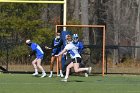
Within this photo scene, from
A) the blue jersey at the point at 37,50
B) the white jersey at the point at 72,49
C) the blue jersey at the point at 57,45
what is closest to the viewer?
the white jersey at the point at 72,49

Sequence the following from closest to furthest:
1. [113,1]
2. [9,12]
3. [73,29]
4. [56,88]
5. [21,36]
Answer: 1. [56,88]
2. [73,29]
3. [21,36]
4. [9,12]
5. [113,1]

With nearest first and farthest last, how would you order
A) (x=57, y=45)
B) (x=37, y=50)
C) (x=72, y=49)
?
(x=72, y=49) < (x=37, y=50) < (x=57, y=45)

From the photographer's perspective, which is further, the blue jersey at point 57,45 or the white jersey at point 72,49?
the blue jersey at point 57,45

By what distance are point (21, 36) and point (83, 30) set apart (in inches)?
163

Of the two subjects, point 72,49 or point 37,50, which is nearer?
point 72,49

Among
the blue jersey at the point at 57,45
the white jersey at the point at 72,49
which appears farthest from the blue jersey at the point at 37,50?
the white jersey at the point at 72,49

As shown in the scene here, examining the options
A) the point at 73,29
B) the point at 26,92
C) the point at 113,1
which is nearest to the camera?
the point at 26,92

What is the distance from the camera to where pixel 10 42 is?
30000 millimetres

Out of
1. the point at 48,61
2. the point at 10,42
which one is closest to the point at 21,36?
the point at 10,42

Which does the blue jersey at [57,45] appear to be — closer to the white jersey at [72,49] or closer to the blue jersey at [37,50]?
the blue jersey at [37,50]

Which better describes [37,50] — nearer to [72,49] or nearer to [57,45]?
[57,45]

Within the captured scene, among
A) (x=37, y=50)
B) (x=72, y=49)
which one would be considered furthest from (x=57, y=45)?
(x=72, y=49)

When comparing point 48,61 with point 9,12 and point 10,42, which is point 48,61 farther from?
point 9,12

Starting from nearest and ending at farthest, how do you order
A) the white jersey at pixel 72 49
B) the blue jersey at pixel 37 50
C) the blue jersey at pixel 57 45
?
1. the white jersey at pixel 72 49
2. the blue jersey at pixel 37 50
3. the blue jersey at pixel 57 45
